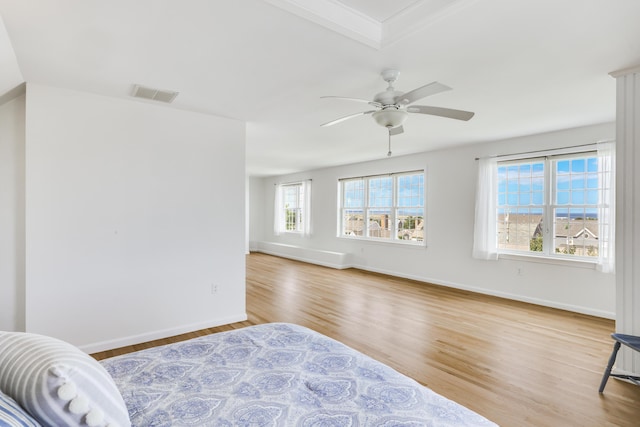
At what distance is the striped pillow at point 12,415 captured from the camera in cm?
68

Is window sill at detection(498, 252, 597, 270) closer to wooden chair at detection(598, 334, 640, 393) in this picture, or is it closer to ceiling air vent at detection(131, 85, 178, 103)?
wooden chair at detection(598, 334, 640, 393)

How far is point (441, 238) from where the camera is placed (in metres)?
5.80

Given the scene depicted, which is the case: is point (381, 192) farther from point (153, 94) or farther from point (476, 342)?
point (153, 94)

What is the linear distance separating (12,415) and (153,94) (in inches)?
113

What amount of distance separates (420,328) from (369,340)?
0.71 m

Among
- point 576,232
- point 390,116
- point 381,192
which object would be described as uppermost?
point 390,116

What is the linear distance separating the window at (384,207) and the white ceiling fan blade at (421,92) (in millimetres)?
4056

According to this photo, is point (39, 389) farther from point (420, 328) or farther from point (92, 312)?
→ point (420, 328)

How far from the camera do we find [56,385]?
2.73 ft

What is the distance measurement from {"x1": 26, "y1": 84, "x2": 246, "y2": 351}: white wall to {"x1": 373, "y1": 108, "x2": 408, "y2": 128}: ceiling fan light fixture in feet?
6.27

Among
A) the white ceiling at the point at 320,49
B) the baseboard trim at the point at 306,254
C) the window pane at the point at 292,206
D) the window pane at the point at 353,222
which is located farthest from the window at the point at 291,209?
the white ceiling at the point at 320,49

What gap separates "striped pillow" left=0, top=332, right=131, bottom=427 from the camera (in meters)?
0.82

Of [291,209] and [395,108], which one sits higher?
[395,108]

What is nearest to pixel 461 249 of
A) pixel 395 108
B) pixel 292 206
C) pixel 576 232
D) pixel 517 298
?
pixel 517 298
